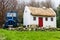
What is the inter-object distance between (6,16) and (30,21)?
462cm

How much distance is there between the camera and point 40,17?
36.7m

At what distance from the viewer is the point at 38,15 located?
119 feet

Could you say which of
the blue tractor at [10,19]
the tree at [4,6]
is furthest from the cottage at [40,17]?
the tree at [4,6]

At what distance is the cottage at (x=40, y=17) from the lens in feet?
118

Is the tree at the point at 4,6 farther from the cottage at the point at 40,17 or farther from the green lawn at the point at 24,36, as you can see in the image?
the green lawn at the point at 24,36

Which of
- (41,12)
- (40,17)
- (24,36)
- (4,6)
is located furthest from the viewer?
(41,12)

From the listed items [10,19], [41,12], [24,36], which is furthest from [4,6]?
[24,36]

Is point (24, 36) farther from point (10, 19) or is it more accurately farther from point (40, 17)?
point (40, 17)

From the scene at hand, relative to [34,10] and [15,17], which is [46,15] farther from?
[15,17]

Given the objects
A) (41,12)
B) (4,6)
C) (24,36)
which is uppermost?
(4,6)

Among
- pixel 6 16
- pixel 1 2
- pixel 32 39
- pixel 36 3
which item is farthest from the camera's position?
pixel 36 3

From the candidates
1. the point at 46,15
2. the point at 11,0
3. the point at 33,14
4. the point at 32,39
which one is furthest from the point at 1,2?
the point at 32,39

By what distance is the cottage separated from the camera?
35906mm

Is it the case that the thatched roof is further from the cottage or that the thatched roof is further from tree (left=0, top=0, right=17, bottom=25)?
tree (left=0, top=0, right=17, bottom=25)
